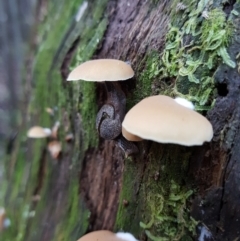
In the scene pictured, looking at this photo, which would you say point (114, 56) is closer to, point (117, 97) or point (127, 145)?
point (117, 97)

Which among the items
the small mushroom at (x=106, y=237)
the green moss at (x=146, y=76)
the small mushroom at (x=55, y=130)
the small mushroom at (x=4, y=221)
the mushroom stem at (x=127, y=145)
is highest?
the green moss at (x=146, y=76)

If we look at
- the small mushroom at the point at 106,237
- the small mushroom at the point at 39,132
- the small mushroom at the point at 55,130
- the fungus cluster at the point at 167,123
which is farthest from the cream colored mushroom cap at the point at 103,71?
the small mushroom at the point at 39,132

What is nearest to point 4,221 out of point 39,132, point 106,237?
point 39,132

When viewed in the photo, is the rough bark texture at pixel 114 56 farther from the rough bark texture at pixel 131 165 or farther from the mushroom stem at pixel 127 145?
the mushroom stem at pixel 127 145

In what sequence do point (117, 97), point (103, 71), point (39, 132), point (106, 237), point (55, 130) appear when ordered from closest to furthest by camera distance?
point (103, 71), point (106, 237), point (117, 97), point (55, 130), point (39, 132)

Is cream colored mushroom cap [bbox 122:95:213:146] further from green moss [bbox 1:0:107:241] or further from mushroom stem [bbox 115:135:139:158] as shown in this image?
green moss [bbox 1:0:107:241]

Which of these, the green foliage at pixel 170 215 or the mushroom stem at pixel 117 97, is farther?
the mushroom stem at pixel 117 97
